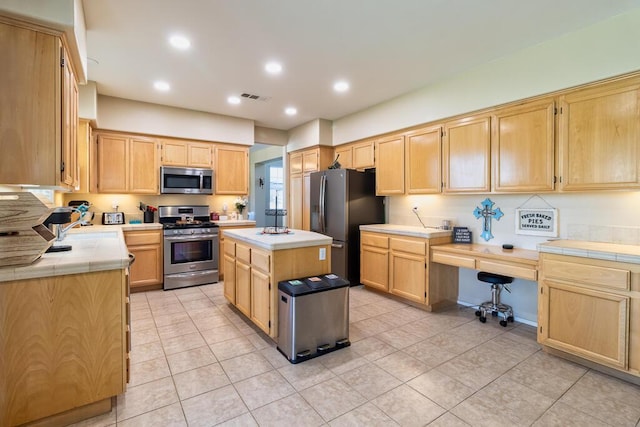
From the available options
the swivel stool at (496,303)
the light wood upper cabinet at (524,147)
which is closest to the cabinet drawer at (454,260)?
the swivel stool at (496,303)

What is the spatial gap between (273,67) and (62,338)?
3.01m

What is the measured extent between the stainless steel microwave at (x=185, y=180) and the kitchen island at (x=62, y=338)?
3067mm

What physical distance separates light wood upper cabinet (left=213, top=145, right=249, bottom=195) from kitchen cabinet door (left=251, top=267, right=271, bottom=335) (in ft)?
9.23

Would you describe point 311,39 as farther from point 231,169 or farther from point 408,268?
point 231,169

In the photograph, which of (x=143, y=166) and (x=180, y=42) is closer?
(x=180, y=42)

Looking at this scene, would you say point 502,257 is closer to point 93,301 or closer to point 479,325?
point 479,325

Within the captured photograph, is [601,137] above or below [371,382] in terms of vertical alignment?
above

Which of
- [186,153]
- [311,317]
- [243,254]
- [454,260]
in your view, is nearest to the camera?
[311,317]

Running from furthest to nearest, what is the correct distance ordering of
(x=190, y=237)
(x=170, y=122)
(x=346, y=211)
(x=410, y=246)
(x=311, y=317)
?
(x=170, y=122)
(x=190, y=237)
(x=346, y=211)
(x=410, y=246)
(x=311, y=317)

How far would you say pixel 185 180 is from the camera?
5051 mm

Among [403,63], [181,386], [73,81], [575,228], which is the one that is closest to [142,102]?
[73,81]

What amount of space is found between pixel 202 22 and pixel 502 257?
3.43 metres

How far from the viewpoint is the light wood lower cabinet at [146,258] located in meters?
4.39

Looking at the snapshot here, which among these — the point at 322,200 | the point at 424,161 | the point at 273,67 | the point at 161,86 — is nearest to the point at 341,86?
the point at 273,67
